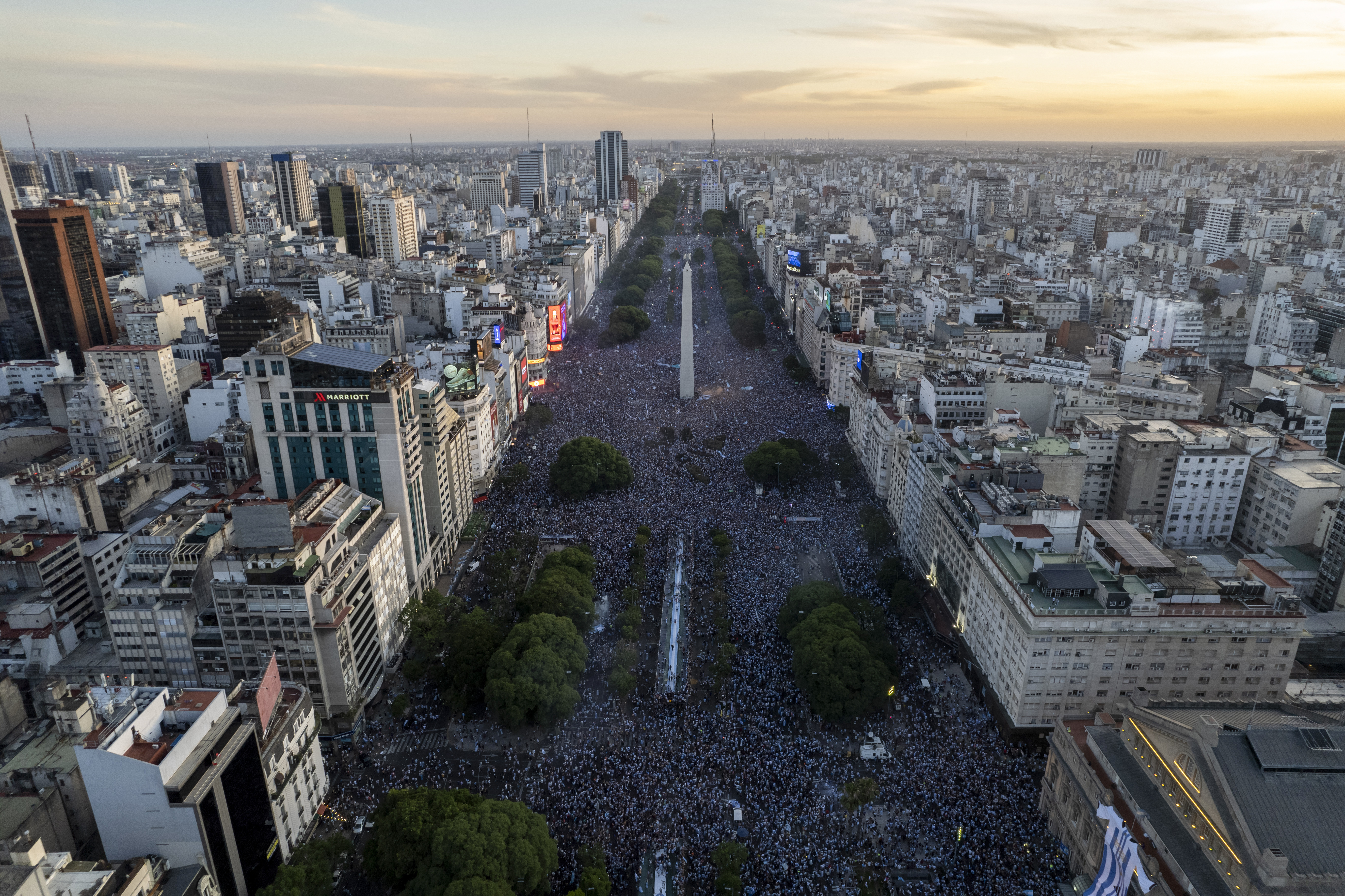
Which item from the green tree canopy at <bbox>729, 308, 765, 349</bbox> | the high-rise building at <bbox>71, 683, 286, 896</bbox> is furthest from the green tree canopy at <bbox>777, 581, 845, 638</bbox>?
the green tree canopy at <bbox>729, 308, 765, 349</bbox>

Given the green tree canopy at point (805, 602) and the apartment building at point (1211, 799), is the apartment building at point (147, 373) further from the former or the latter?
the apartment building at point (1211, 799)

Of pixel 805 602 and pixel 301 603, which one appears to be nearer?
pixel 301 603

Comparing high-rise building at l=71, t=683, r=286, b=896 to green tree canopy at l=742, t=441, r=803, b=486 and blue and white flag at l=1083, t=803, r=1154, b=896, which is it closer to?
blue and white flag at l=1083, t=803, r=1154, b=896

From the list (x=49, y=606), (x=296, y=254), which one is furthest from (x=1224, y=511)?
(x=296, y=254)

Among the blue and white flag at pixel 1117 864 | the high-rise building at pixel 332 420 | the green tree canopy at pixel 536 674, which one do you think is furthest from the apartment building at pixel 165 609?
the blue and white flag at pixel 1117 864

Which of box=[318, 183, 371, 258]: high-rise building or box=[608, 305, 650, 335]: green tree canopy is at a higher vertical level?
box=[318, 183, 371, 258]: high-rise building

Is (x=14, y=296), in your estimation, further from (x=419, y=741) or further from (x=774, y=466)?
(x=774, y=466)

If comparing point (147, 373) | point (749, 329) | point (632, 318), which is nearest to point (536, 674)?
point (147, 373)
